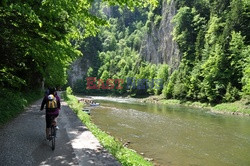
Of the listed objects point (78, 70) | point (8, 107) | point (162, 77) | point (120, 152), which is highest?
point (78, 70)

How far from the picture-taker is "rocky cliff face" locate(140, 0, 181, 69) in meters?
94.2

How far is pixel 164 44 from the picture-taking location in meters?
103

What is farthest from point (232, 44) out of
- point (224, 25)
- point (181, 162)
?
point (181, 162)

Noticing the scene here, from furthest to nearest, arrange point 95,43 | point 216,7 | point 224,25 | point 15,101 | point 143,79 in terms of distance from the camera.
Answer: point 95,43
point 143,79
point 216,7
point 224,25
point 15,101

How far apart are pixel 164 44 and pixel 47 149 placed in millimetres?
96241

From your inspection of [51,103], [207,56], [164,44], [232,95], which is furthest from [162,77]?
[51,103]

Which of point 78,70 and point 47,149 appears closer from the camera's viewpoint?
point 47,149

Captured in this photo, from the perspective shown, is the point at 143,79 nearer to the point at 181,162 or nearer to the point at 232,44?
the point at 232,44

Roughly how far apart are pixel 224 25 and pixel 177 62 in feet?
82.6

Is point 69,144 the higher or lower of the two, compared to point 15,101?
lower

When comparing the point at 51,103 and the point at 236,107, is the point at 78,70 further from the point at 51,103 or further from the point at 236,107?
the point at 51,103

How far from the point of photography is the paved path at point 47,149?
8602mm

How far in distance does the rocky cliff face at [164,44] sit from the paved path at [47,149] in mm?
79104

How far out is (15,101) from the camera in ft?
65.2
